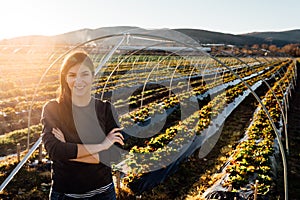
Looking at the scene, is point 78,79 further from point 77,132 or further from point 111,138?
point 111,138

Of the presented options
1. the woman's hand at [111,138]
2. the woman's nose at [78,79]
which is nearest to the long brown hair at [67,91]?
the woman's nose at [78,79]

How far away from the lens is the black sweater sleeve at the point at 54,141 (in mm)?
2385

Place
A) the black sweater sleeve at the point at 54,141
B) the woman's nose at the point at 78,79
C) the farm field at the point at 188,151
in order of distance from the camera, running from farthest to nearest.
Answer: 1. the farm field at the point at 188,151
2. the woman's nose at the point at 78,79
3. the black sweater sleeve at the point at 54,141

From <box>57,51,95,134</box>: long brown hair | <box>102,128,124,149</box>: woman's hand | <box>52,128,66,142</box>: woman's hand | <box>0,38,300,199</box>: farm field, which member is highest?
<box>57,51,95,134</box>: long brown hair

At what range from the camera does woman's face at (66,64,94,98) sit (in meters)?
2.51

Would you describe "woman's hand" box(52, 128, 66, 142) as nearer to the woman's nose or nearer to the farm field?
the woman's nose

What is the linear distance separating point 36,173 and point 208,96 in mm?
10669

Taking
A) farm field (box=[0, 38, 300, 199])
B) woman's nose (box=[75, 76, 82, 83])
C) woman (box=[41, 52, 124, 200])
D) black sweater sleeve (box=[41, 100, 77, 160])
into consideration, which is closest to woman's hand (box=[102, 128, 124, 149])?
woman (box=[41, 52, 124, 200])

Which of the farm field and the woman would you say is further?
the farm field

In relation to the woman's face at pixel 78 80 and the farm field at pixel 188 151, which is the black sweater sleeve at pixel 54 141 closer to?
the woman's face at pixel 78 80

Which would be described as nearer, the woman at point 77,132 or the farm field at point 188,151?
the woman at point 77,132

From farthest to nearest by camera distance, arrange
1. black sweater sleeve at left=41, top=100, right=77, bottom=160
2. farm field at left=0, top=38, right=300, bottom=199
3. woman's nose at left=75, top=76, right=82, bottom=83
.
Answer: farm field at left=0, top=38, right=300, bottom=199
woman's nose at left=75, top=76, right=82, bottom=83
black sweater sleeve at left=41, top=100, right=77, bottom=160

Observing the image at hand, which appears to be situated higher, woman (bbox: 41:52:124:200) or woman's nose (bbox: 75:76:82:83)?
woman's nose (bbox: 75:76:82:83)

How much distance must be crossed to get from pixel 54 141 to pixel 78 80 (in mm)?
510
